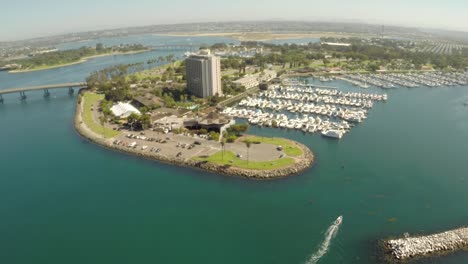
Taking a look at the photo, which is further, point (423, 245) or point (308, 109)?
→ point (308, 109)

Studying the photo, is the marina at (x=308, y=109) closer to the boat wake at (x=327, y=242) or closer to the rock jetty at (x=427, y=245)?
the boat wake at (x=327, y=242)

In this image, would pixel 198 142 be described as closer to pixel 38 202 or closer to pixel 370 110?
pixel 38 202

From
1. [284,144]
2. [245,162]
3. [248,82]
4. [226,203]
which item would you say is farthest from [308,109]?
[226,203]

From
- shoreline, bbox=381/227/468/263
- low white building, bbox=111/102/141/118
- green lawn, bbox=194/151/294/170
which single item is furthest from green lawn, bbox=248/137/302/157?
low white building, bbox=111/102/141/118

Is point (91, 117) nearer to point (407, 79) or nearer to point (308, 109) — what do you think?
point (308, 109)

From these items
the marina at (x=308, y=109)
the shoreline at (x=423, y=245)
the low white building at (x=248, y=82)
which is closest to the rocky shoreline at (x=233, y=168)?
the marina at (x=308, y=109)

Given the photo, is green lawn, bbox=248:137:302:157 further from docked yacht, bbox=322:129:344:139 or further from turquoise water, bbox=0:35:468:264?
docked yacht, bbox=322:129:344:139

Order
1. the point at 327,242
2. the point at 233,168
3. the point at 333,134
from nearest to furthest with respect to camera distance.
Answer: the point at 327,242
the point at 233,168
the point at 333,134
